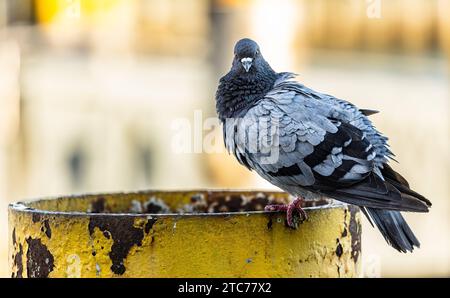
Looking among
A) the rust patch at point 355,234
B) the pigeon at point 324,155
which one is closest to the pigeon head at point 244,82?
the pigeon at point 324,155

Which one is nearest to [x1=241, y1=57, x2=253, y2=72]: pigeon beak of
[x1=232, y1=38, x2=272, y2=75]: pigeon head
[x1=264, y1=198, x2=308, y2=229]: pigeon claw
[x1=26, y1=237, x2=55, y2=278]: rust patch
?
[x1=232, y1=38, x2=272, y2=75]: pigeon head

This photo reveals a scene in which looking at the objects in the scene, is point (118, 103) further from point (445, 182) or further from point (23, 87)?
point (445, 182)

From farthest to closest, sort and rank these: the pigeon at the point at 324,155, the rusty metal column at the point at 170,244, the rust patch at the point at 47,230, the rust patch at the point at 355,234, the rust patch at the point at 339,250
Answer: the pigeon at the point at 324,155 < the rust patch at the point at 355,234 < the rust patch at the point at 339,250 < the rust patch at the point at 47,230 < the rusty metal column at the point at 170,244

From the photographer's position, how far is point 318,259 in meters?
5.07

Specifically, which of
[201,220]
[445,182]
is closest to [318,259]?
[201,220]

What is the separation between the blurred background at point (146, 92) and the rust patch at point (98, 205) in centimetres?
773

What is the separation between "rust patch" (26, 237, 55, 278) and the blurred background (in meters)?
8.73

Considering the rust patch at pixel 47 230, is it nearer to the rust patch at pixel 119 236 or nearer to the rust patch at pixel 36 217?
the rust patch at pixel 36 217

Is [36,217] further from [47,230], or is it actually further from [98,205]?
[98,205]

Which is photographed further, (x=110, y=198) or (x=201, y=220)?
(x=110, y=198)

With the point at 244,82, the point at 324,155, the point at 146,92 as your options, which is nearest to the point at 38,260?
→ the point at 324,155

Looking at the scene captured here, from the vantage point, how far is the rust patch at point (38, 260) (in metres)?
4.84

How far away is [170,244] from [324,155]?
4.84 feet
